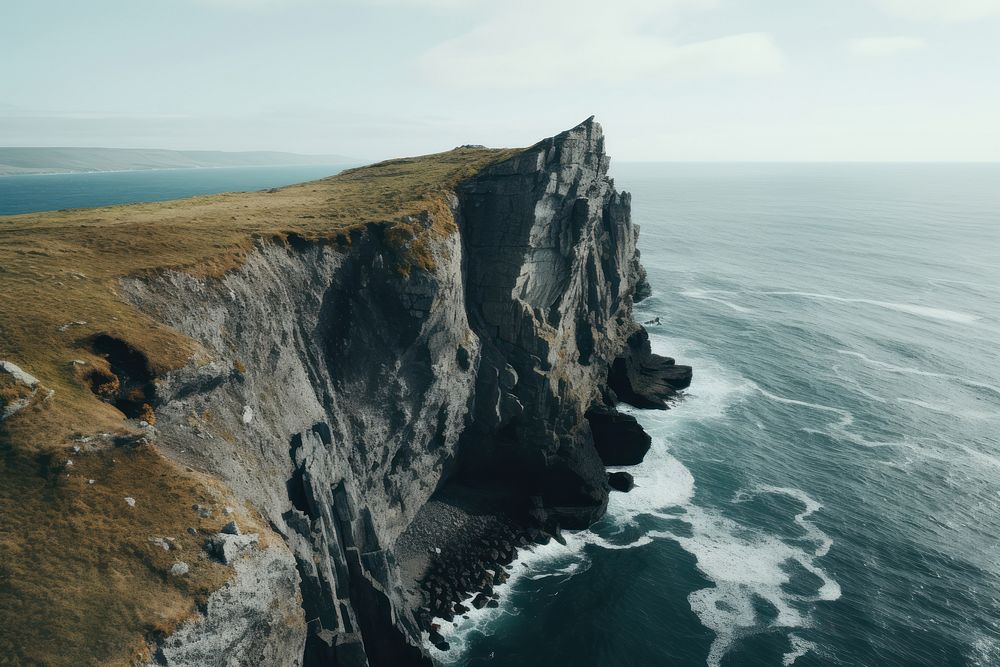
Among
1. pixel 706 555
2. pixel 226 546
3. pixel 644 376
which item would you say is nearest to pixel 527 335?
pixel 706 555

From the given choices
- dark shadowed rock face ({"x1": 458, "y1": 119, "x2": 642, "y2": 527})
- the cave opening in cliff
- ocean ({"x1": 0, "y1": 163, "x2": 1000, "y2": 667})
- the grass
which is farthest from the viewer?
dark shadowed rock face ({"x1": 458, "y1": 119, "x2": 642, "y2": 527})

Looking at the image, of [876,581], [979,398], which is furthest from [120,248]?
[979,398]

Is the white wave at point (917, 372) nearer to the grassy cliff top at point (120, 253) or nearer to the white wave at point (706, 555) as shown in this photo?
the white wave at point (706, 555)

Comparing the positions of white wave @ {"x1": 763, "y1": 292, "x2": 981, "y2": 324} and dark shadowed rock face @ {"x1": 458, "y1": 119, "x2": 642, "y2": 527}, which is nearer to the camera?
dark shadowed rock face @ {"x1": 458, "y1": 119, "x2": 642, "y2": 527}

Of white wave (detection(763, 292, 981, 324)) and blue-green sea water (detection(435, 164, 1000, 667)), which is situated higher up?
white wave (detection(763, 292, 981, 324))

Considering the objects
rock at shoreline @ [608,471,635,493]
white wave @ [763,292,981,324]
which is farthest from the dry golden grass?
white wave @ [763,292,981,324]

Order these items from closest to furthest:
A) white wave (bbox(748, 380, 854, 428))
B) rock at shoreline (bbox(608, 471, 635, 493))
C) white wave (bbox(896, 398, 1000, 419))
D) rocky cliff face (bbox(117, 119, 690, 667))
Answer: rocky cliff face (bbox(117, 119, 690, 667))
rock at shoreline (bbox(608, 471, 635, 493))
white wave (bbox(748, 380, 854, 428))
white wave (bbox(896, 398, 1000, 419))

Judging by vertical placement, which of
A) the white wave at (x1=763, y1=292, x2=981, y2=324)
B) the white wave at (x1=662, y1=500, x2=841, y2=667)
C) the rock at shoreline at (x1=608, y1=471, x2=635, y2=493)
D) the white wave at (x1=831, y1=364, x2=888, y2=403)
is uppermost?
the white wave at (x1=763, y1=292, x2=981, y2=324)

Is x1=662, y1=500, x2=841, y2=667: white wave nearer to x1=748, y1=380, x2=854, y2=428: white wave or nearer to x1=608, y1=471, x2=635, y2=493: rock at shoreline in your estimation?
x1=608, y1=471, x2=635, y2=493: rock at shoreline
